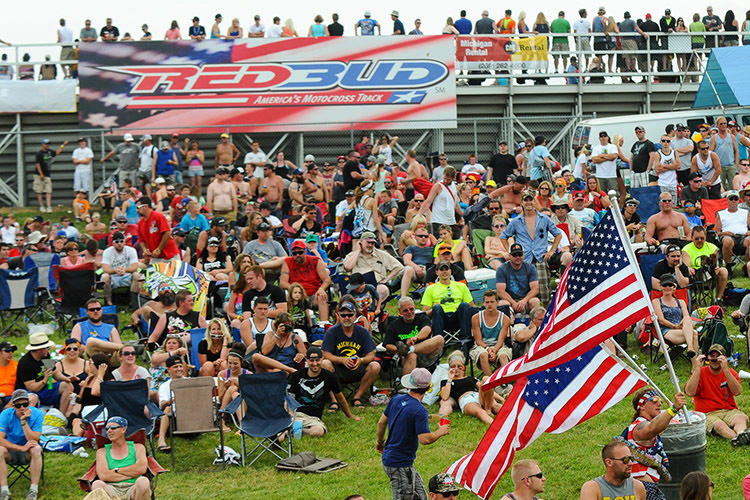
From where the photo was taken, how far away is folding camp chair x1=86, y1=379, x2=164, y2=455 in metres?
12.3

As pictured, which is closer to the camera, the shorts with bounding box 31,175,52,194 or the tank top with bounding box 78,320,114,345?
the tank top with bounding box 78,320,114,345

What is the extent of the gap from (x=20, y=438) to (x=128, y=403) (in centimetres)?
120

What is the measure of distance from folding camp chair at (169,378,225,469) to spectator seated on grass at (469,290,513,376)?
3.46 metres

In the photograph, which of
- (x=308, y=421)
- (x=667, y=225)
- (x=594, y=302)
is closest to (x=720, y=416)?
(x=594, y=302)

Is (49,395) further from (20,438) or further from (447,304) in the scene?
(447,304)

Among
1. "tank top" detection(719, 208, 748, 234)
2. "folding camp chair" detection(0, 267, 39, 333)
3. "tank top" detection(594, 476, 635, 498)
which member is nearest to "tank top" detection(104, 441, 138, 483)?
"tank top" detection(594, 476, 635, 498)

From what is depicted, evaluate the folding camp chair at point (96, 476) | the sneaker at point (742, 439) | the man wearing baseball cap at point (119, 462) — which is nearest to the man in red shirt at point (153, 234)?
the folding camp chair at point (96, 476)

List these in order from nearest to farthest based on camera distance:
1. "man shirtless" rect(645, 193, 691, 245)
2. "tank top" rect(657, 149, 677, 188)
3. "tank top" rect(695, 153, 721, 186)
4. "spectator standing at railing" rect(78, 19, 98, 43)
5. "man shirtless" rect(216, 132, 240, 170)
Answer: "man shirtless" rect(645, 193, 691, 245) < "tank top" rect(695, 153, 721, 186) < "tank top" rect(657, 149, 677, 188) < "man shirtless" rect(216, 132, 240, 170) < "spectator standing at railing" rect(78, 19, 98, 43)

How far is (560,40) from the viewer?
29.2 metres

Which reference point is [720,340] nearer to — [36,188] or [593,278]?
[593,278]

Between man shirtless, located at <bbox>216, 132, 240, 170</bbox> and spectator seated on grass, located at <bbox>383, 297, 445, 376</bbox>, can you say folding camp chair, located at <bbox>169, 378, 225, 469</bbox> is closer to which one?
spectator seated on grass, located at <bbox>383, 297, 445, 376</bbox>

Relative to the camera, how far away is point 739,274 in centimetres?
1822

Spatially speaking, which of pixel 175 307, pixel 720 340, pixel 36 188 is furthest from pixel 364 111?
pixel 720 340

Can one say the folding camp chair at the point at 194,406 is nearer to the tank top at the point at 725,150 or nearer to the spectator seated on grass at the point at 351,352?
the spectator seated on grass at the point at 351,352
